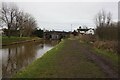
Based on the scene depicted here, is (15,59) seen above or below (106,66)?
below

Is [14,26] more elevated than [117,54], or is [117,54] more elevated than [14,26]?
[14,26]

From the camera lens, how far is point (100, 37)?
123ft

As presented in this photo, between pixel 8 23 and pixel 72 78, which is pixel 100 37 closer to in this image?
pixel 72 78

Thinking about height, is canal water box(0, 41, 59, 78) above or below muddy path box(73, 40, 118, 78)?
below

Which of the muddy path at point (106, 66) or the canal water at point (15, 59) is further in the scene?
the canal water at point (15, 59)

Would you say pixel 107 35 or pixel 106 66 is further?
pixel 107 35

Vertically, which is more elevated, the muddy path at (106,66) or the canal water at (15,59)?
the muddy path at (106,66)

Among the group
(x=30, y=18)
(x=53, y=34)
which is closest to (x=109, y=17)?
(x=30, y=18)

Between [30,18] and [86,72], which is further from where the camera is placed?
[30,18]

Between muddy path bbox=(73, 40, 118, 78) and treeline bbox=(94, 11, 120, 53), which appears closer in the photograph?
muddy path bbox=(73, 40, 118, 78)

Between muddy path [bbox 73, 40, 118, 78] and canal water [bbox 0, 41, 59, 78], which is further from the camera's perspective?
canal water [bbox 0, 41, 59, 78]

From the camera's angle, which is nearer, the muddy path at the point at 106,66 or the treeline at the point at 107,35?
the muddy path at the point at 106,66

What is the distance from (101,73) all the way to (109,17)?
5501cm

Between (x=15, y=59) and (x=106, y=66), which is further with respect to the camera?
(x=15, y=59)
